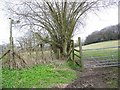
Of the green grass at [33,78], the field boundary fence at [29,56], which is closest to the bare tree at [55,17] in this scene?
the field boundary fence at [29,56]

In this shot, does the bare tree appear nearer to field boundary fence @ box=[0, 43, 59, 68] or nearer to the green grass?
field boundary fence @ box=[0, 43, 59, 68]

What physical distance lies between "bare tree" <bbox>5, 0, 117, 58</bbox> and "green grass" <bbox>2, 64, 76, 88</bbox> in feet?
11.9

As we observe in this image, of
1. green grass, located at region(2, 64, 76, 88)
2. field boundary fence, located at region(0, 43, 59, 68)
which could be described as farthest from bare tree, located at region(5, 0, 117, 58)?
green grass, located at region(2, 64, 76, 88)

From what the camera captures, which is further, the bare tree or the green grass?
the bare tree

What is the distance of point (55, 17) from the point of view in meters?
10.8

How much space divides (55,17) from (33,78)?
205 inches

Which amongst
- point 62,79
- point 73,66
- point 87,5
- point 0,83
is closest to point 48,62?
point 73,66

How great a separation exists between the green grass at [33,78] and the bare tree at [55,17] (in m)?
3.63

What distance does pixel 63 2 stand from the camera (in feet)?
34.5

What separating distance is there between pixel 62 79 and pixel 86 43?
491 centimetres

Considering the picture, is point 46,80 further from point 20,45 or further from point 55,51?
point 55,51

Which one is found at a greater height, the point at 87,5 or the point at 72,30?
the point at 87,5

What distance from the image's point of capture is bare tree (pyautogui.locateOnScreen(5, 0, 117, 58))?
10.6 m

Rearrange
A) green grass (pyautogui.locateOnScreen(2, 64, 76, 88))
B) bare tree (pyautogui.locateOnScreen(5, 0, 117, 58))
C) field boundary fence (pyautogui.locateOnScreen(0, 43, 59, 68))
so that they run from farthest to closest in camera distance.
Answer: bare tree (pyautogui.locateOnScreen(5, 0, 117, 58)), field boundary fence (pyautogui.locateOnScreen(0, 43, 59, 68)), green grass (pyautogui.locateOnScreen(2, 64, 76, 88))
